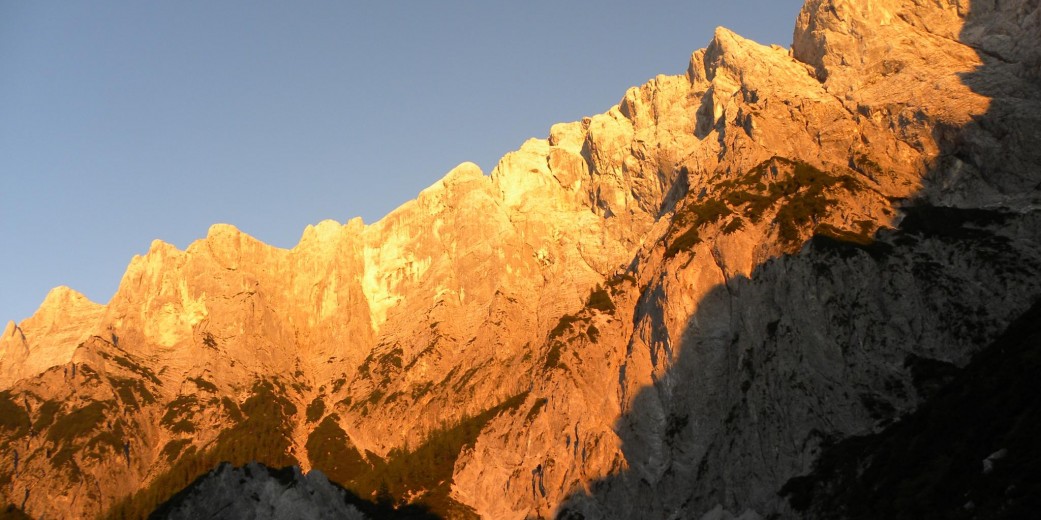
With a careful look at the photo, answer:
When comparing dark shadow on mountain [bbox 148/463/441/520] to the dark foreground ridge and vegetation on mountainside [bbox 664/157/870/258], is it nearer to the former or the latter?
the dark foreground ridge

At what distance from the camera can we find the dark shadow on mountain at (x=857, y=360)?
463 ft

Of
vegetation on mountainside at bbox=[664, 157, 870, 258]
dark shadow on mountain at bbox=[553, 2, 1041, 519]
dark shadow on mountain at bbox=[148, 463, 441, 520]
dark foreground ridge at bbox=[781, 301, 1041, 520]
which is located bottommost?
dark foreground ridge at bbox=[781, 301, 1041, 520]

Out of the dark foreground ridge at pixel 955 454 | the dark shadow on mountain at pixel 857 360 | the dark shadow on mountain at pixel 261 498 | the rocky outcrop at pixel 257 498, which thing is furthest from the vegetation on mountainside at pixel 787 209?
the rocky outcrop at pixel 257 498

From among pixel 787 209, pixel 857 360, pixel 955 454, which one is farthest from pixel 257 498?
pixel 955 454

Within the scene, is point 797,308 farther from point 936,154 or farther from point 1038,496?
point 1038,496

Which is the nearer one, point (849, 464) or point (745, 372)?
point (849, 464)

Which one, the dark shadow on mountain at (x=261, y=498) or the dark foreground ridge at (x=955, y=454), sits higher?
the dark shadow on mountain at (x=261, y=498)

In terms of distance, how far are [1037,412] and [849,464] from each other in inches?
1195

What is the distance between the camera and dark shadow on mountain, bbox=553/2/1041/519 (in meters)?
141

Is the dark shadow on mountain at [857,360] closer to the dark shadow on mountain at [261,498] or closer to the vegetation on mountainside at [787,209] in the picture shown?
the vegetation on mountainside at [787,209]

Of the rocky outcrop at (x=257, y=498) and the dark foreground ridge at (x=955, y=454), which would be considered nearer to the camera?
the dark foreground ridge at (x=955, y=454)

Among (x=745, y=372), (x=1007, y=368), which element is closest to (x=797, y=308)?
(x=745, y=372)

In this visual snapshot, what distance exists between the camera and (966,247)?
169125 millimetres

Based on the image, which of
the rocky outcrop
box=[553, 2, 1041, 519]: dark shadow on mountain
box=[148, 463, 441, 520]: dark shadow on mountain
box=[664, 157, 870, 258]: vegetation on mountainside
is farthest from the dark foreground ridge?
the rocky outcrop
